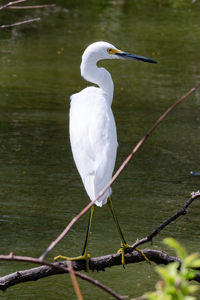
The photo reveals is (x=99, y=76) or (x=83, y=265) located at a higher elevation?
(x=99, y=76)

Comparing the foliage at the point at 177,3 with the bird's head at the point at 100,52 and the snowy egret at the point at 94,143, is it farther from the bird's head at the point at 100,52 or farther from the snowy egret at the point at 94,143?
the snowy egret at the point at 94,143

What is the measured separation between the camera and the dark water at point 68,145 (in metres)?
4.37

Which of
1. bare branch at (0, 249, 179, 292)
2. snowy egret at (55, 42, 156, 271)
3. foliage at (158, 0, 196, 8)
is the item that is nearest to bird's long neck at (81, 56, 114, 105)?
snowy egret at (55, 42, 156, 271)

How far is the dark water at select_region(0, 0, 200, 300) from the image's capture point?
4373mm

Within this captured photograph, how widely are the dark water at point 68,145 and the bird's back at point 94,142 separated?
47 centimetres

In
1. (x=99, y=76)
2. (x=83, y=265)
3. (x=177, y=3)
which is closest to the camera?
(x=83, y=265)

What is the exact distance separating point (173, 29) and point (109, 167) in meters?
9.01

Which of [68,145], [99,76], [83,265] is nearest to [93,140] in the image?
[83,265]

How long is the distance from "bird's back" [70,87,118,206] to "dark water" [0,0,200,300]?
47 centimetres

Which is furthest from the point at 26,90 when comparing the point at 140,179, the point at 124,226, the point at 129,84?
the point at 124,226

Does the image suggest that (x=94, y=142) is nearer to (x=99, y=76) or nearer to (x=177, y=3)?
(x=99, y=76)

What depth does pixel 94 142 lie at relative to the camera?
3006 millimetres

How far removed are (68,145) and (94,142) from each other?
341cm

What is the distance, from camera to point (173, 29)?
11.6m
